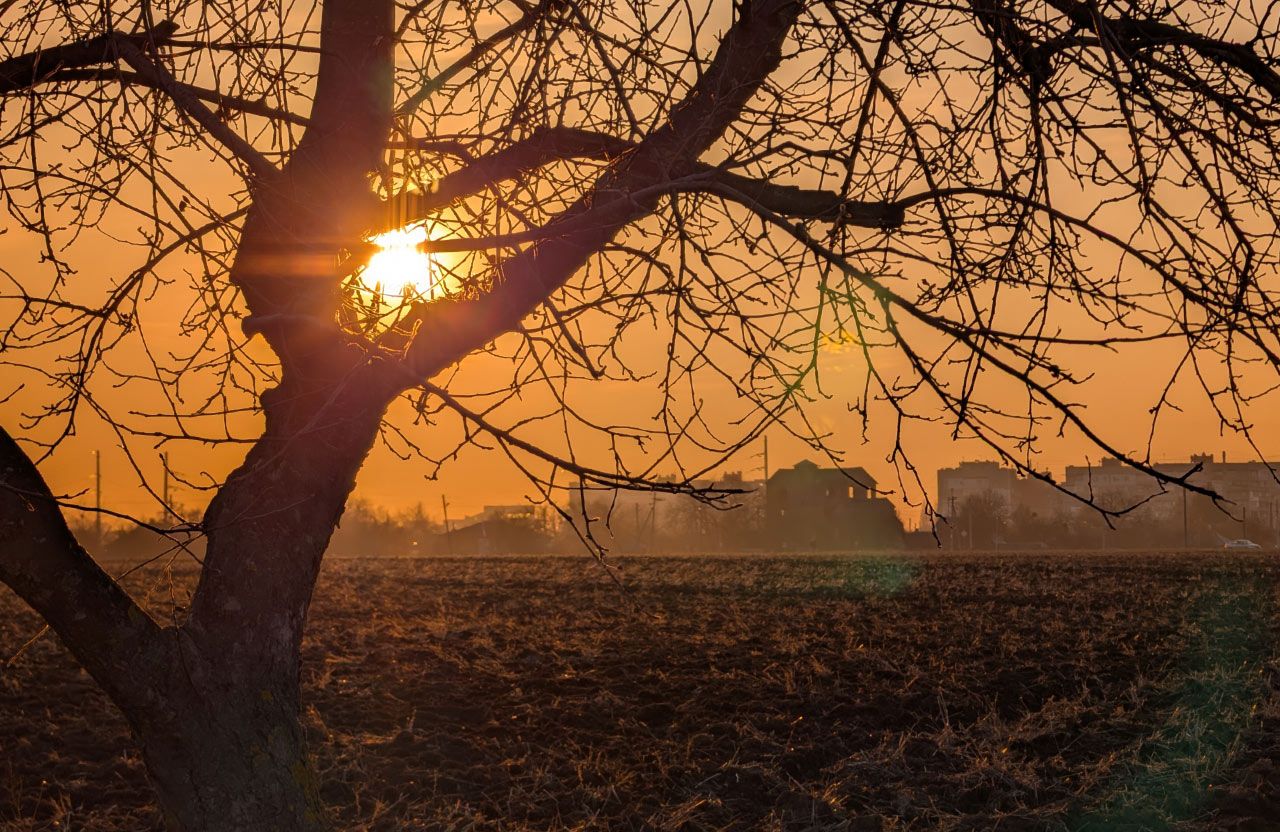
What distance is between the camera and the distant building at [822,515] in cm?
6384

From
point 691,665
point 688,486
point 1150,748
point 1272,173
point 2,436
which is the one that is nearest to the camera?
point 688,486

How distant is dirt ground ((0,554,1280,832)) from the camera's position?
7.49 meters

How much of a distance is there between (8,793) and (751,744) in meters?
4.87

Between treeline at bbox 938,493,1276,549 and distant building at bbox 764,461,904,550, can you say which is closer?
distant building at bbox 764,461,904,550

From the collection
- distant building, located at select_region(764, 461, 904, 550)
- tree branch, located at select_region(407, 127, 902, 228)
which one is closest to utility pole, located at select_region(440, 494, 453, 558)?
distant building, located at select_region(764, 461, 904, 550)

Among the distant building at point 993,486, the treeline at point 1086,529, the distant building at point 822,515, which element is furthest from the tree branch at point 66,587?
the distant building at point 993,486

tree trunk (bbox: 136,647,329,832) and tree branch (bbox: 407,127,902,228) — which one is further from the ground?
tree branch (bbox: 407,127,902,228)

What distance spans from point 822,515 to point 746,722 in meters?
57.0

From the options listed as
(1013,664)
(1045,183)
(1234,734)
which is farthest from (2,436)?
(1013,664)

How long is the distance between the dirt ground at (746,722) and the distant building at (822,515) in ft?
161

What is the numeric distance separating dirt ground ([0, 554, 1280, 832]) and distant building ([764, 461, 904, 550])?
4899cm

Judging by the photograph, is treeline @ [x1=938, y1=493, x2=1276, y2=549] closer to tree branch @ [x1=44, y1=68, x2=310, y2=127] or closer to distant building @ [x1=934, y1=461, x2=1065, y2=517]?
distant building @ [x1=934, y1=461, x2=1065, y2=517]

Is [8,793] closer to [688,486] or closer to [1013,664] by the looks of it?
[688,486]

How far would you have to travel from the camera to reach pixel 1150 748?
8.55 m
